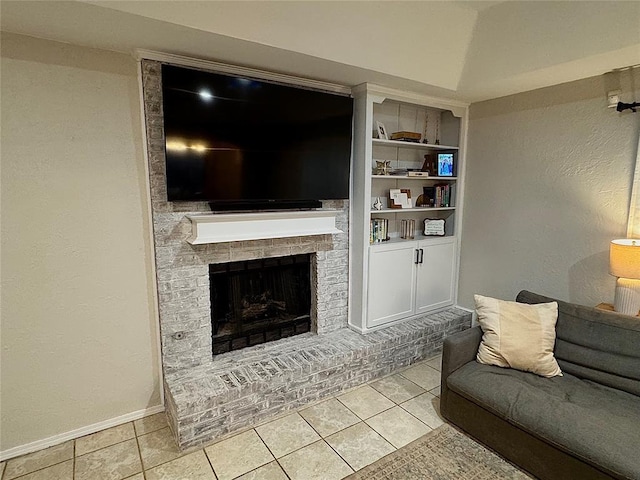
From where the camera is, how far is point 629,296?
2.35 metres

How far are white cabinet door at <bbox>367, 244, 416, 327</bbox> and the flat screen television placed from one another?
0.70 meters

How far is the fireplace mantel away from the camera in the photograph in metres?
2.33

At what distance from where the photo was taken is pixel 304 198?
2789 mm

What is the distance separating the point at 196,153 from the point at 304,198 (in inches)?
34.8

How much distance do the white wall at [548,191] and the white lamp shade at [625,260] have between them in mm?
418

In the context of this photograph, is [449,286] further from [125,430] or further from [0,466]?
[0,466]

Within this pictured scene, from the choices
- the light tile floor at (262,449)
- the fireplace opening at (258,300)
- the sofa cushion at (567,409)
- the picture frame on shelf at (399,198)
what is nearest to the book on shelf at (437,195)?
the picture frame on shelf at (399,198)

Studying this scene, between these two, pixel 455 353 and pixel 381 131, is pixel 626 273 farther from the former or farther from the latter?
pixel 381 131

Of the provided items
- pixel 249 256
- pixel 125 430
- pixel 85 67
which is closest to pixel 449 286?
pixel 249 256

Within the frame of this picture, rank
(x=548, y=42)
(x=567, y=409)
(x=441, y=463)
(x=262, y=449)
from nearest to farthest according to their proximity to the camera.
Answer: (x=567, y=409) < (x=441, y=463) < (x=262, y=449) < (x=548, y=42)

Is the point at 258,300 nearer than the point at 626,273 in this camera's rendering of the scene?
No

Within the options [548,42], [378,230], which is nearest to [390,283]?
[378,230]

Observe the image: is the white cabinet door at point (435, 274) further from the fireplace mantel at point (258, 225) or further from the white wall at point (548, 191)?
the fireplace mantel at point (258, 225)

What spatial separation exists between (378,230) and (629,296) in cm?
186
